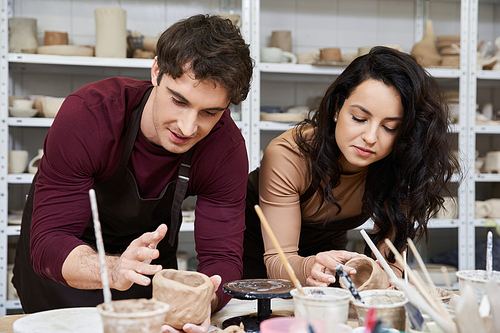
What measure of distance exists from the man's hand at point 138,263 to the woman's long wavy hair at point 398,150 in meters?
0.60

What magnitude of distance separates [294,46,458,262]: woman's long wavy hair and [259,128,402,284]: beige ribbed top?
0.11ft

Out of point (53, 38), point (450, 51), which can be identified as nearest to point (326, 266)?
point (53, 38)

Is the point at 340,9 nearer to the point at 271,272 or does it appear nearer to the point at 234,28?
the point at 234,28

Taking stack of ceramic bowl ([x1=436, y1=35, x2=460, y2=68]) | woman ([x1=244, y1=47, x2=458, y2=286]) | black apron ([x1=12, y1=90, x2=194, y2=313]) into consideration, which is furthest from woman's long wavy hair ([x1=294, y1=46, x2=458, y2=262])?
stack of ceramic bowl ([x1=436, y1=35, x2=460, y2=68])

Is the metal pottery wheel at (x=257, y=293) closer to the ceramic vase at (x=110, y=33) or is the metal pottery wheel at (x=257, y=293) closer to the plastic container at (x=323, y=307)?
the plastic container at (x=323, y=307)

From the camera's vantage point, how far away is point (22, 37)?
2268 mm

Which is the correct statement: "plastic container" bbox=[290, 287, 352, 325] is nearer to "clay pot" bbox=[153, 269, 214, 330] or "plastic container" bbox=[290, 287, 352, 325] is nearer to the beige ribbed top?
"clay pot" bbox=[153, 269, 214, 330]

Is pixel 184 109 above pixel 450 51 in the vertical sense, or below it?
below

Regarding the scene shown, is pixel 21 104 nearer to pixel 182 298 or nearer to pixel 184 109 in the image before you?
pixel 184 109

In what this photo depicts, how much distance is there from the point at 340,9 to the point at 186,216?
1.77 m

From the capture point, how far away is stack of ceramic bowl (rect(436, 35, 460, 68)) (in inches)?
104

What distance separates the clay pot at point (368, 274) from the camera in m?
0.86

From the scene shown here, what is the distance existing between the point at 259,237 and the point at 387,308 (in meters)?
0.87

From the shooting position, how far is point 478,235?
2.81m
